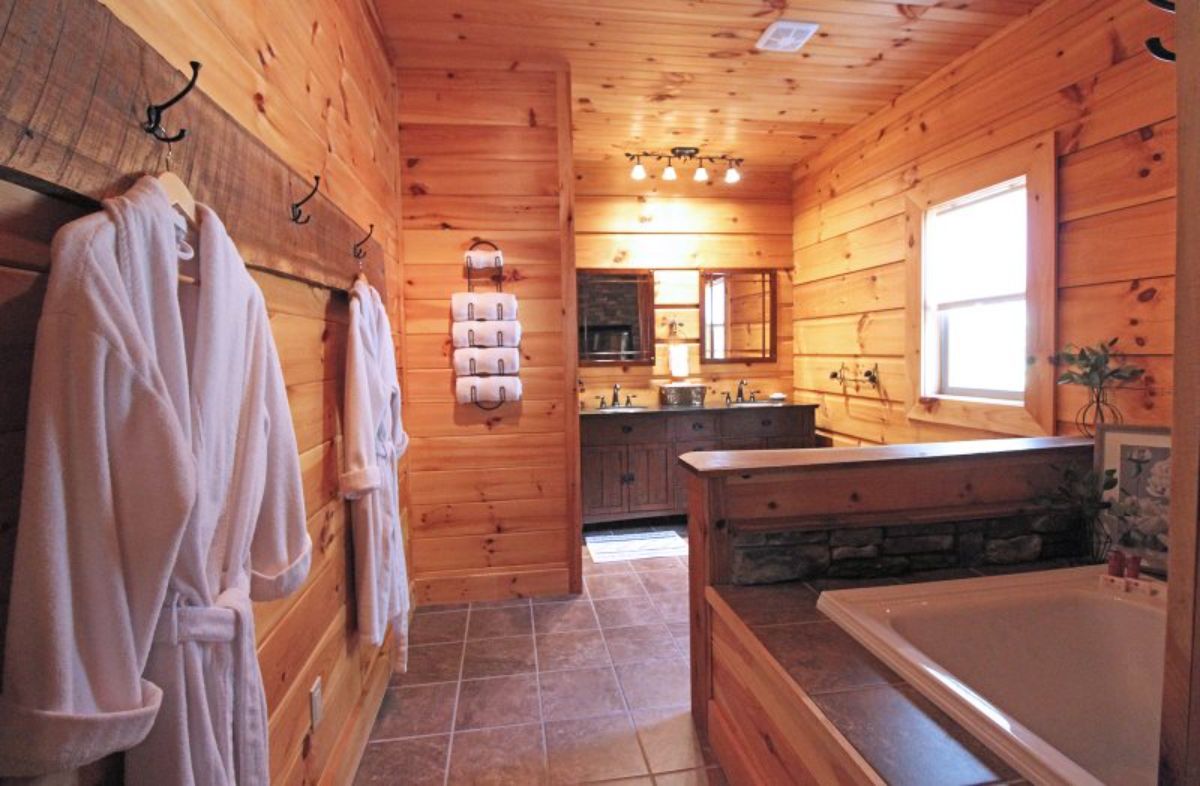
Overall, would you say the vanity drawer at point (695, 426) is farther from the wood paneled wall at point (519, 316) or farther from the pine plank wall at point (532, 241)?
the wood paneled wall at point (519, 316)

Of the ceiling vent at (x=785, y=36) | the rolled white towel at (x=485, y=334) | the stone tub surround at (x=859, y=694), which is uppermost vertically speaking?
the ceiling vent at (x=785, y=36)

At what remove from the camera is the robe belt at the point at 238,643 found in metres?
0.72

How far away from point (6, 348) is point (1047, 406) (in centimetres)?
317

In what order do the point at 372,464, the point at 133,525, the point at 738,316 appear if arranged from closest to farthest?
the point at 133,525
the point at 372,464
the point at 738,316

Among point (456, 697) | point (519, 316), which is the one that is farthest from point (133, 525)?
point (519, 316)

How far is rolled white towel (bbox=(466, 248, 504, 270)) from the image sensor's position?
292 cm

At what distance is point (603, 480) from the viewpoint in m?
3.99

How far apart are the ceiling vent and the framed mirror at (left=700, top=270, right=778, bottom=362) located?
75.4 inches

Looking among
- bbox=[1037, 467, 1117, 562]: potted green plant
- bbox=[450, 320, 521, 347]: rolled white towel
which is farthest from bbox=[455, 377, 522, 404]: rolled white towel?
bbox=[1037, 467, 1117, 562]: potted green plant

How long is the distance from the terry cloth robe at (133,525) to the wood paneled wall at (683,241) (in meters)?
3.68

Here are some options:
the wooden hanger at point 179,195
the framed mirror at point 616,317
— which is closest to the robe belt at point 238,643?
the wooden hanger at point 179,195

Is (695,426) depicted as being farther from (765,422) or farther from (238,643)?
(238,643)

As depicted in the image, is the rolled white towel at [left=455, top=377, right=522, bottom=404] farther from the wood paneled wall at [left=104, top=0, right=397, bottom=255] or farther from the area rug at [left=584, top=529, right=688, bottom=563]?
the area rug at [left=584, top=529, right=688, bottom=563]

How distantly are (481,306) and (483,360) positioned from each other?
0.28 m
